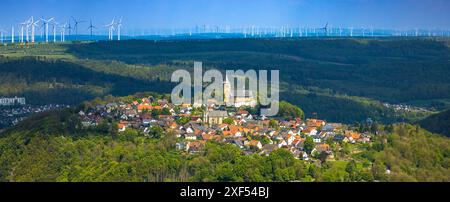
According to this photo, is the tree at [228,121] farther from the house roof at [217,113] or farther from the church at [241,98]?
the church at [241,98]

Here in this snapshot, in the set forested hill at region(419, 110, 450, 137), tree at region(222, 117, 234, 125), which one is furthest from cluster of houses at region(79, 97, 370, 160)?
forested hill at region(419, 110, 450, 137)

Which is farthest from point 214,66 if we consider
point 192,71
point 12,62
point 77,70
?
point 12,62

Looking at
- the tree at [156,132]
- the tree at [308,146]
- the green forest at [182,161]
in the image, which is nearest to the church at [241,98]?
the tree at [156,132]

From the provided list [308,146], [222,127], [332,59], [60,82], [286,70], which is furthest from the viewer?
[332,59]

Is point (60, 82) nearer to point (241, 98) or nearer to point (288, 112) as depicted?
point (241, 98)

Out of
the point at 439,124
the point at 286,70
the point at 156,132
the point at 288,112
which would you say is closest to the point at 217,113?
the point at 288,112

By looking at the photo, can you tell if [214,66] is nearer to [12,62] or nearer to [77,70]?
[77,70]
